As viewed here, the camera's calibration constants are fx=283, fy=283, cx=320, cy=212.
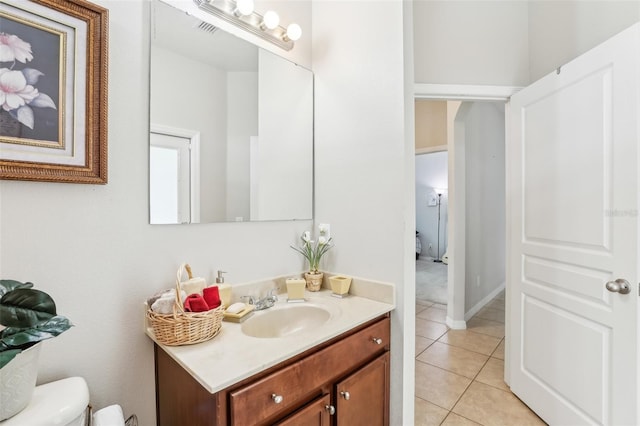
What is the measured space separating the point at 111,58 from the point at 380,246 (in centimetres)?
135

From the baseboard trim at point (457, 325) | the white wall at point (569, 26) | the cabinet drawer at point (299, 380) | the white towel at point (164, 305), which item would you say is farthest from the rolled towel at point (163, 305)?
the baseboard trim at point (457, 325)

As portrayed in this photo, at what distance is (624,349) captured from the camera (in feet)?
Answer: 4.11

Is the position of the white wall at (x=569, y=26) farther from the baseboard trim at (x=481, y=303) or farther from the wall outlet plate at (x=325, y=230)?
the baseboard trim at (x=481, y=303)

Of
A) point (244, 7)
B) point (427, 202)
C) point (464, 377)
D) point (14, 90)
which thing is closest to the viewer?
point (14, 90)

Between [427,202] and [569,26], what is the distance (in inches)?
224

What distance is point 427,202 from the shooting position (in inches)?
285

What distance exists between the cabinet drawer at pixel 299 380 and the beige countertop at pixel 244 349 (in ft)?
0.17

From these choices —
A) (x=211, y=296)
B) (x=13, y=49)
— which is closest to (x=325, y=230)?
(x=211, y=296)

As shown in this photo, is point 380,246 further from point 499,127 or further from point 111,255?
point 499,127

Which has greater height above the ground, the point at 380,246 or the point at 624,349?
the point at 380,246

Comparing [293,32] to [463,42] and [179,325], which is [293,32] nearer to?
Answer: [463,42]

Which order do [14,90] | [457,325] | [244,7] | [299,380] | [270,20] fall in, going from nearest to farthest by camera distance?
[14,90]
[299,380]
[244,7]
[270,20]
[457,325]

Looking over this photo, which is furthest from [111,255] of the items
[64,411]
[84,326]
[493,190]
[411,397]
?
[493,190]

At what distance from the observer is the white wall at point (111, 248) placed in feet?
2.88
